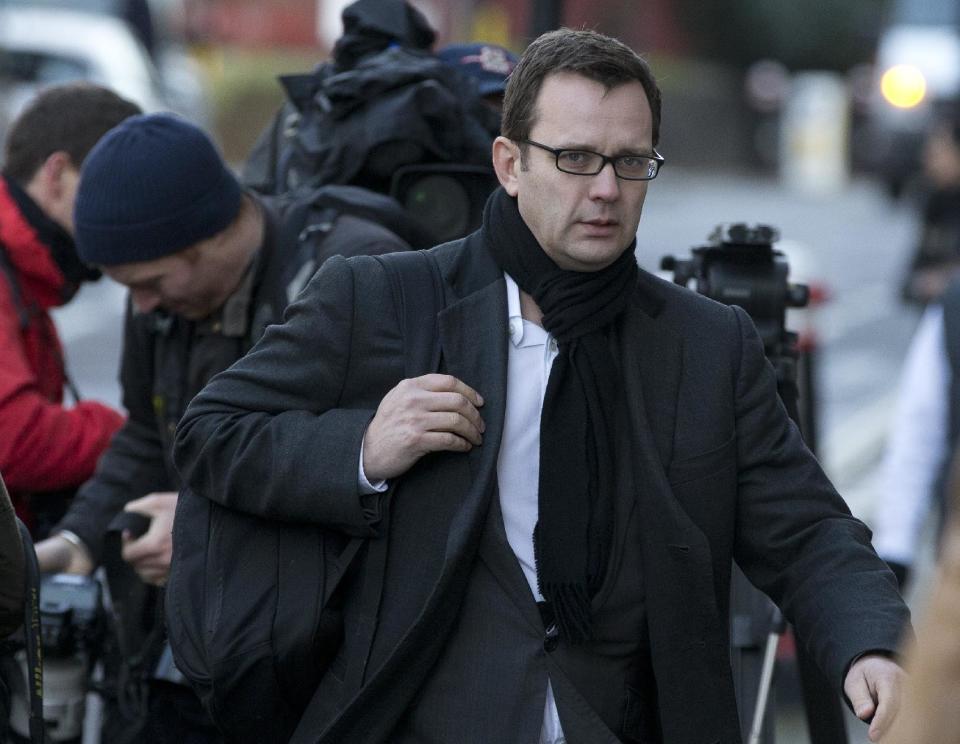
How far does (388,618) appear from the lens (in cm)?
310

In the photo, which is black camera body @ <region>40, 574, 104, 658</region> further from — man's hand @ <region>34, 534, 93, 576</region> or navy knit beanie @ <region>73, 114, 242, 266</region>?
navy knit beanie @ <region>73, 114, 242, 266</region>

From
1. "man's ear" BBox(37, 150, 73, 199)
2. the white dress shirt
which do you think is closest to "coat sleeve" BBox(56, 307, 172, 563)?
"man's ear" BBox(37, 150, 73, 199)

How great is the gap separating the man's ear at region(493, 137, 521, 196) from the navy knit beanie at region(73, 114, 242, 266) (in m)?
1.13

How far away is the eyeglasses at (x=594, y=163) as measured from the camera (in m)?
3.12

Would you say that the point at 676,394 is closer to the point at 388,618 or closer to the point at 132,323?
the point at 388,618

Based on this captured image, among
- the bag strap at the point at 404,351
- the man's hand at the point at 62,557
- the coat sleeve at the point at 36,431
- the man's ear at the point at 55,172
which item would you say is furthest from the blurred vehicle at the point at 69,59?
the bag strap at the point at 404,351

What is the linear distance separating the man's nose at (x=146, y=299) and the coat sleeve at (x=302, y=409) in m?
1.06

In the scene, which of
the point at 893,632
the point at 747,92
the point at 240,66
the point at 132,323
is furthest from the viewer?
the point at 747,92

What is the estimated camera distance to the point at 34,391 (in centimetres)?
452

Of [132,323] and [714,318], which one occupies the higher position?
[714,318]

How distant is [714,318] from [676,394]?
0.58ft

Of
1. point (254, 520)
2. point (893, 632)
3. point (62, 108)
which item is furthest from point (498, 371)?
point (62, 108)

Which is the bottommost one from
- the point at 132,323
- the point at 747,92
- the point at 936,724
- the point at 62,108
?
the point at 747,92

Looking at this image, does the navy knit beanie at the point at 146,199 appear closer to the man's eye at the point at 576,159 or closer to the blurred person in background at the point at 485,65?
the blurred person in background at the point at 485,65
